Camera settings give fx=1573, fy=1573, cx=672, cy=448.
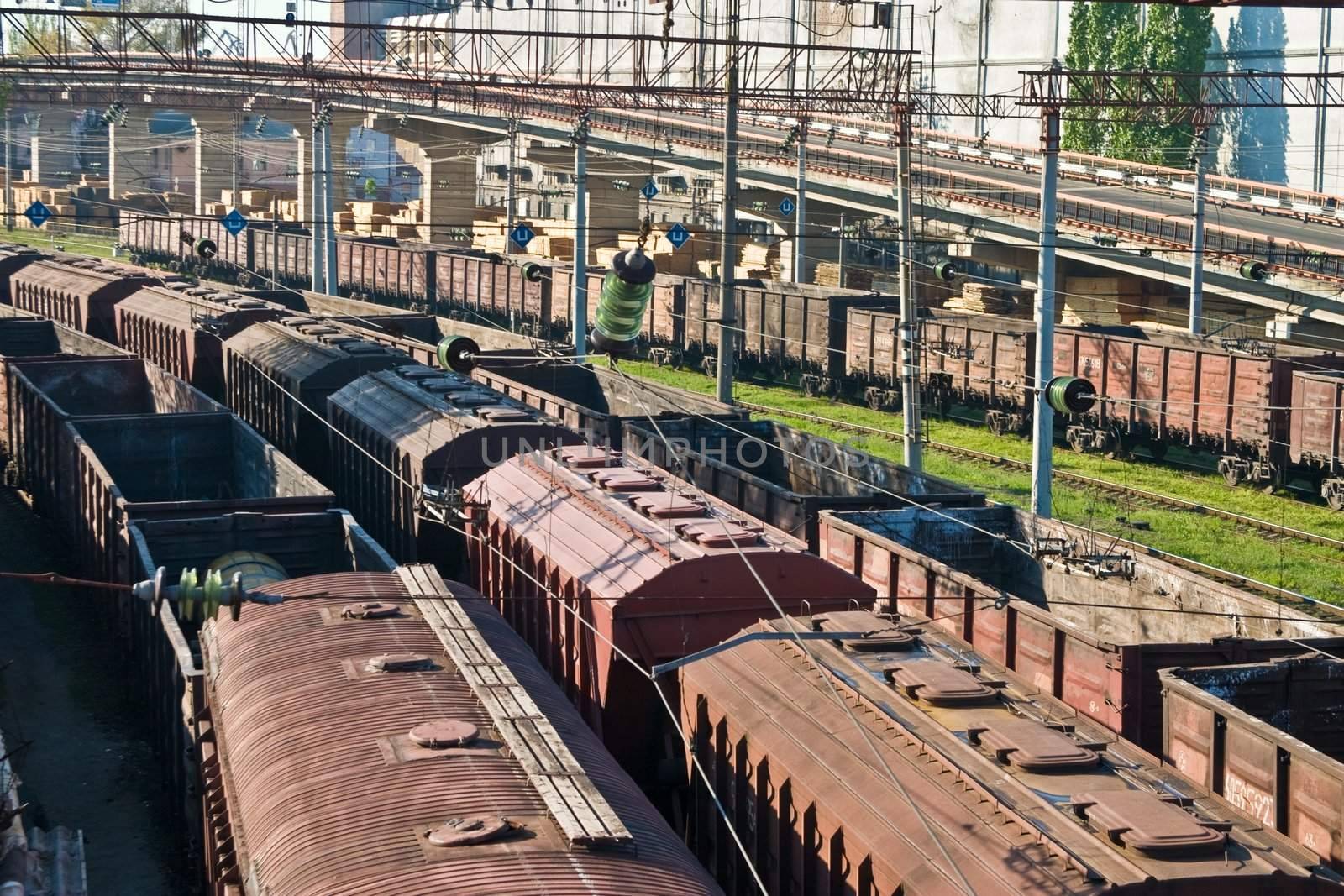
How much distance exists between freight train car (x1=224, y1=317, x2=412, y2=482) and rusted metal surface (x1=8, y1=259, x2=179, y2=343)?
11.3 metres

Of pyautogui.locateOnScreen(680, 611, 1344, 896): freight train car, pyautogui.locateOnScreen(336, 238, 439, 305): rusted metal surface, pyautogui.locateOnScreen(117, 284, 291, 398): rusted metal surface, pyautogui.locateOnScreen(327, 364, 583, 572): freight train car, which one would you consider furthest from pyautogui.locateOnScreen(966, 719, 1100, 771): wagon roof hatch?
pyautogui.locateOnScreen(336, 238, 439, 305): rusted metal surface

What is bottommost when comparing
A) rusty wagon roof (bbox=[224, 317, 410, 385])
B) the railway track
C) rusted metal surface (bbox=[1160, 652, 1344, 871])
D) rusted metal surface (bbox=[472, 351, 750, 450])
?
the railway track

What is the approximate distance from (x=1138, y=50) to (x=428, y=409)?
193ft

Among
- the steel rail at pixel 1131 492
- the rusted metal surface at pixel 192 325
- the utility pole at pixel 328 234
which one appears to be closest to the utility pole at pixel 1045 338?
the steel rail at pixel 1131 492

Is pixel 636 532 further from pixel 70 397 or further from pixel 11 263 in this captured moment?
pixel 11 263

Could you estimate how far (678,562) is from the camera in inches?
591

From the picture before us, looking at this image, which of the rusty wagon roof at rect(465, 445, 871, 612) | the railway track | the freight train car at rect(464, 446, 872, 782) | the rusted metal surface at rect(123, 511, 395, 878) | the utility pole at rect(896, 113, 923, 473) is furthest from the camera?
the railway track

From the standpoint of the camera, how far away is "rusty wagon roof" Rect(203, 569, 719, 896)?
9.48 metres

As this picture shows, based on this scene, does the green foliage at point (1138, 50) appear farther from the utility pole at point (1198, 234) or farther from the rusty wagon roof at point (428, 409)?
the rusty wagon roof at point (428, 409)

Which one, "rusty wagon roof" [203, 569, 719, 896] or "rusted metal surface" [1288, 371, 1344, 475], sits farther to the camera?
"rusted metal surface" [1288, 371, 1344, 475]

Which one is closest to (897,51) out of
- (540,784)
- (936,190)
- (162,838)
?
(162,838)

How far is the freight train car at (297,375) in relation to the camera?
92.0 ft

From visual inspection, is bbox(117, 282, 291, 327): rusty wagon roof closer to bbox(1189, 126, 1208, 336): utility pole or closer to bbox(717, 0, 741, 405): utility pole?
bbox(717, 0, 741, 405): utility pole

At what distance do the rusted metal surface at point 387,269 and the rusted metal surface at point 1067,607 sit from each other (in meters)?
45.1
